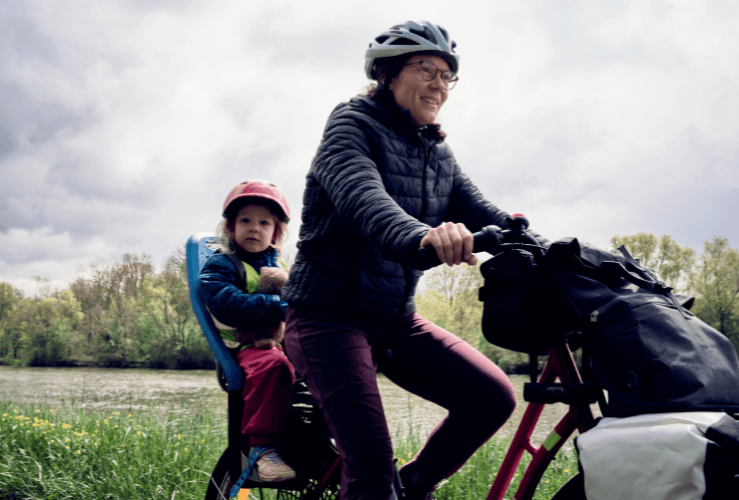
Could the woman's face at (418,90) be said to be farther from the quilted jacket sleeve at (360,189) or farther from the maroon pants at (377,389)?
the maroon pants at (377,389)

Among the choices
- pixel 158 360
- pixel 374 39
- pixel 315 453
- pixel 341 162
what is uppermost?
pixel 374 39

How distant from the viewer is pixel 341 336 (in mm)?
1672

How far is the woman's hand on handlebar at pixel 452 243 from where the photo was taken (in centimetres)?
120

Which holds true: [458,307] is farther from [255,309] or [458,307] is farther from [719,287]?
[255,309]

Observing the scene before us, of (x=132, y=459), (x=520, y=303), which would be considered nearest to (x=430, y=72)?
(x=520, y=303)

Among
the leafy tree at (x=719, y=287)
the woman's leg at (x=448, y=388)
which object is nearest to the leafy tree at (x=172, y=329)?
the leafy tree at (x=719, y=287)

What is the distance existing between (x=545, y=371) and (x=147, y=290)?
59.9 ft

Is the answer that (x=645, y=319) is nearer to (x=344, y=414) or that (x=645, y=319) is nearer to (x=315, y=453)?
(x=344, y=414)

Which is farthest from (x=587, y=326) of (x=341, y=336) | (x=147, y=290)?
(x=147, y=290)

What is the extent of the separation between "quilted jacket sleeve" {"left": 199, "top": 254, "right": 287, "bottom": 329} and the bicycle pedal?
115cm

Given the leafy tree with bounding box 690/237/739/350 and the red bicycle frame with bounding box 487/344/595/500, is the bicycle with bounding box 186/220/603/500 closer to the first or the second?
the red bicycle frame with bounding box 487/344/595/500

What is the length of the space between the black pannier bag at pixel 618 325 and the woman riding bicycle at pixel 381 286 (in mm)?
403

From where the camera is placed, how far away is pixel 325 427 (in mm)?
2082

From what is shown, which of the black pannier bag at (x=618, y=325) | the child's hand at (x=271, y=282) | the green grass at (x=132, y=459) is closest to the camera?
the black pannier bag at (x=618, y=325)
